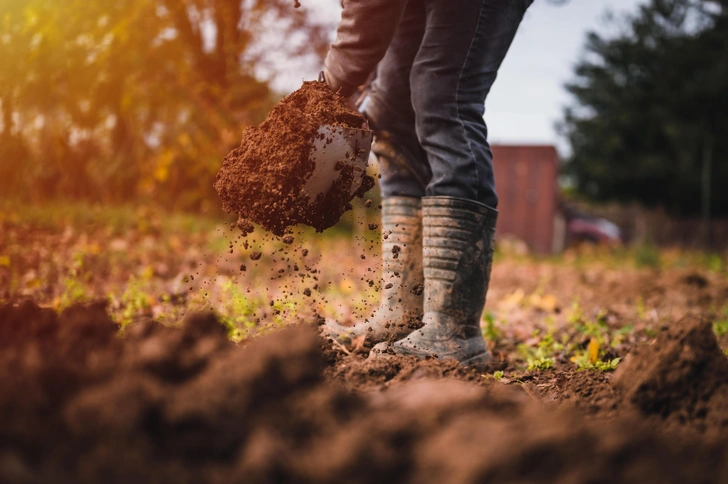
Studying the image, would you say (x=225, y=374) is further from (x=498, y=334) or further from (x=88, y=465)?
(x=498, y=334)

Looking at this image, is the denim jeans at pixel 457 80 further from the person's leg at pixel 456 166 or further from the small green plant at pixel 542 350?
the small green plant at pixel 542 350

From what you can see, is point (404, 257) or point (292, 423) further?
point (404, 257)

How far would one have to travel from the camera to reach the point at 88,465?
0.83m

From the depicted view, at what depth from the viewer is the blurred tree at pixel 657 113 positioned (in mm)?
15258

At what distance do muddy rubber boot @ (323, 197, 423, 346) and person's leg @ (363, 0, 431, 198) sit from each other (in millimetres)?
92

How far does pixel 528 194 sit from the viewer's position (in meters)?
15.4

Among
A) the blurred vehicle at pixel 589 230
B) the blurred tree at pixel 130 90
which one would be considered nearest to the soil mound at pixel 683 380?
the blurred tree at pixel 130 90

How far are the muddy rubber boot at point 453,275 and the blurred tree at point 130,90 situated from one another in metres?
3.54

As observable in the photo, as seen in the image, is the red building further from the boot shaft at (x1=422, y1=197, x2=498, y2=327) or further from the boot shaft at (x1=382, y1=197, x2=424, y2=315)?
the boot shaft at (x1=422, y1=197, x2=498, y2=327)

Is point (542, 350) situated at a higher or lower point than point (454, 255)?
lower

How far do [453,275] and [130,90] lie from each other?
24.2 ft

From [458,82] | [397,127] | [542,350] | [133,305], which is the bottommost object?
[542,350]

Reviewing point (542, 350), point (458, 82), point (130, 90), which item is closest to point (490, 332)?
point (542, 350)

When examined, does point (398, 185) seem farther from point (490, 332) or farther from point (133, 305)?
point (133, 305)
